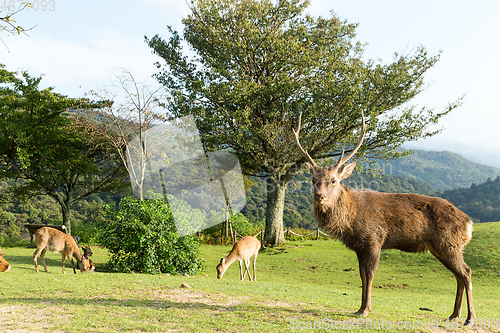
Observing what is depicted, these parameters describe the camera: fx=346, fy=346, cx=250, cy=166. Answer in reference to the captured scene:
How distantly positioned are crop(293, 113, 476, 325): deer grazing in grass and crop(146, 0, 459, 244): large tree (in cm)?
1232

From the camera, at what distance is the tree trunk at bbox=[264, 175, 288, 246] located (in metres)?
20.1

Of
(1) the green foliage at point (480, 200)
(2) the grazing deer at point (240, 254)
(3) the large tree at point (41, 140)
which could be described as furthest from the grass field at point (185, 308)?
(1) the green foliage at point (480, 200)

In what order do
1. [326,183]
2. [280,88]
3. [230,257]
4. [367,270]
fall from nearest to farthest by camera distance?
[367,270], [326,183], [230,257], [280,88]

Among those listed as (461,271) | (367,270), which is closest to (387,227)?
(367,270)

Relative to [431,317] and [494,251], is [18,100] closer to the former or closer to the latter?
[431,317]

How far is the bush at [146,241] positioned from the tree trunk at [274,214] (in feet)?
29.5

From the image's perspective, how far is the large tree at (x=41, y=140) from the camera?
1889cm

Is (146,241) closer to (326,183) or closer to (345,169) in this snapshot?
(326,183)

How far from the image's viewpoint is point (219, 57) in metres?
A: 19.7

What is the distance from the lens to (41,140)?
19.4 meters

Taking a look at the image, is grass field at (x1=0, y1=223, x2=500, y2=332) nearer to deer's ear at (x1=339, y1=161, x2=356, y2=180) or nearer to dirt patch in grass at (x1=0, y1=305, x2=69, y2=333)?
dirt patch in grass at (x1=0, y1=305, x2=69, y2=333)

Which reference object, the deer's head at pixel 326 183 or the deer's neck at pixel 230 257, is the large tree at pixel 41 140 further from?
the deer's head at pixel 326 183

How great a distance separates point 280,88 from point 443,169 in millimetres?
96370

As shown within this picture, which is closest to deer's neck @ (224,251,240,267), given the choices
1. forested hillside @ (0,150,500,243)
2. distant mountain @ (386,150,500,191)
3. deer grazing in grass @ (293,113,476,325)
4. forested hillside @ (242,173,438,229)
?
forested hillside @ (0,150,500,243)
